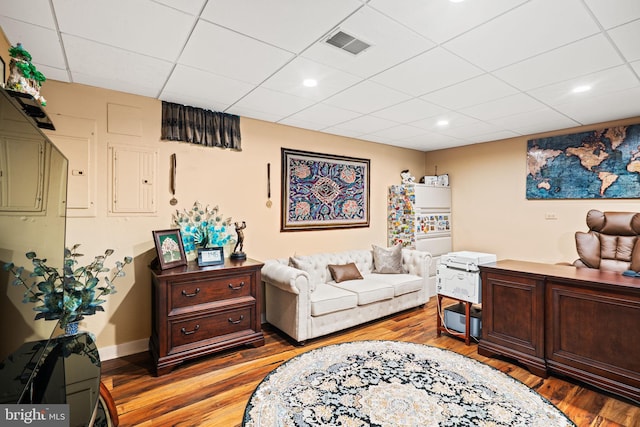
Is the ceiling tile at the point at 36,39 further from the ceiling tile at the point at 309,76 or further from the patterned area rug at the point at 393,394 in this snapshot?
the patterned area rug at the point at 393,394

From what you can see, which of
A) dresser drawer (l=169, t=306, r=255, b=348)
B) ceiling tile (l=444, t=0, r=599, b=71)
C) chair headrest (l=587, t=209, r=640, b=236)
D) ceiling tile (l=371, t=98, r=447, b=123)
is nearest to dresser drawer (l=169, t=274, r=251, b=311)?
dresser drawer (l=169, t=306, r=255, b=348)

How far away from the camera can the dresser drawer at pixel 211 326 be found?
281cm

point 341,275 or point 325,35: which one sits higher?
point 325,35

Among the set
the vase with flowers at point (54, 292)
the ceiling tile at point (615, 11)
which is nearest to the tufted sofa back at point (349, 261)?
the vase with flowers at point (54, 292)

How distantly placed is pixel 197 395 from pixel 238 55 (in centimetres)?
254

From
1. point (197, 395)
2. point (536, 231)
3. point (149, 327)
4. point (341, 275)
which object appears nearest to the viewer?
point (197, 395)

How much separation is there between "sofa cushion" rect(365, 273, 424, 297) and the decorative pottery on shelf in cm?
205

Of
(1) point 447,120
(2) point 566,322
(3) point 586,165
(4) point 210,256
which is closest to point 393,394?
(2) point 566,322

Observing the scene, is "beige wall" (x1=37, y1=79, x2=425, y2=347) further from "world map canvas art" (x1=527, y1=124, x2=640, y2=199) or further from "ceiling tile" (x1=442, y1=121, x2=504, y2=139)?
"world map canvas art" (x1=527, y1=124, x2=640, y2=199)

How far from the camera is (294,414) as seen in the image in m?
2.13

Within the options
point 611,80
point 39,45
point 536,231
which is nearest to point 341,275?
point 536,231

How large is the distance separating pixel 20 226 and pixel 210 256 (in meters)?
2.14

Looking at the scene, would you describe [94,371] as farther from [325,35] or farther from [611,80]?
[611,80]

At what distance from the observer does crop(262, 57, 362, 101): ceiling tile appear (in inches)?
96.1
